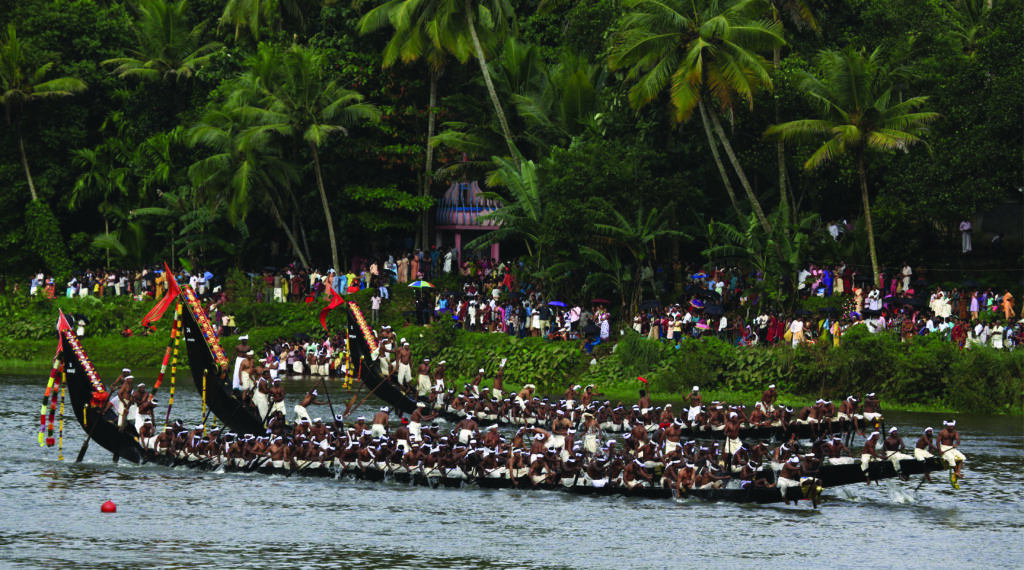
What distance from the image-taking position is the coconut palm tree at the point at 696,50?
42906 mm

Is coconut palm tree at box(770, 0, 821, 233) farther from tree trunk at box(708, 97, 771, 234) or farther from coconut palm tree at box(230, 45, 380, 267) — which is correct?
coconut palm tree at box(230, 45, 380, 267)

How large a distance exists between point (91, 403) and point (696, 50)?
21.7 meters

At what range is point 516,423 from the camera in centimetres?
3894

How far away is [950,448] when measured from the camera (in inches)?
1090

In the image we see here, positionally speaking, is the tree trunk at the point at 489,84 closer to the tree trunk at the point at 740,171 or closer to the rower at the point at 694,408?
the tree trunk at the point at 740,171

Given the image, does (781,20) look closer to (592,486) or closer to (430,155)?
(430,155)

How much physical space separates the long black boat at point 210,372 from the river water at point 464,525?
2318 mm

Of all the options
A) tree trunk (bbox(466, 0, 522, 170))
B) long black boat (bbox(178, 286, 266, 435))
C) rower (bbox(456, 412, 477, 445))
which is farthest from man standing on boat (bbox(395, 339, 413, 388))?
tree trunk (bbox(466, 0, 522, 170))

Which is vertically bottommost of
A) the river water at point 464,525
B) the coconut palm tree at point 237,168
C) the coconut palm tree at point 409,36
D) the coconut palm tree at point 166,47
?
the river water at point 464,525

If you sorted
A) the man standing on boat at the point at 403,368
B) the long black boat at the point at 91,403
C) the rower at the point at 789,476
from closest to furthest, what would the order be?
the rower at the point at 789,476, the long black boat at the point at 91,403, the man standing on boat at the point at 403,368

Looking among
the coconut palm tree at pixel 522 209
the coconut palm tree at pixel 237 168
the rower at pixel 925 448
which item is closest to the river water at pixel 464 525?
the rower at pixel 925 448

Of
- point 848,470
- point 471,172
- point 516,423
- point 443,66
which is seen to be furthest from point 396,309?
point 848,470

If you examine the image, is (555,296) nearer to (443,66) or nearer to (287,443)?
(443,66)

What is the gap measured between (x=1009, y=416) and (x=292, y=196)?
31453 mm
